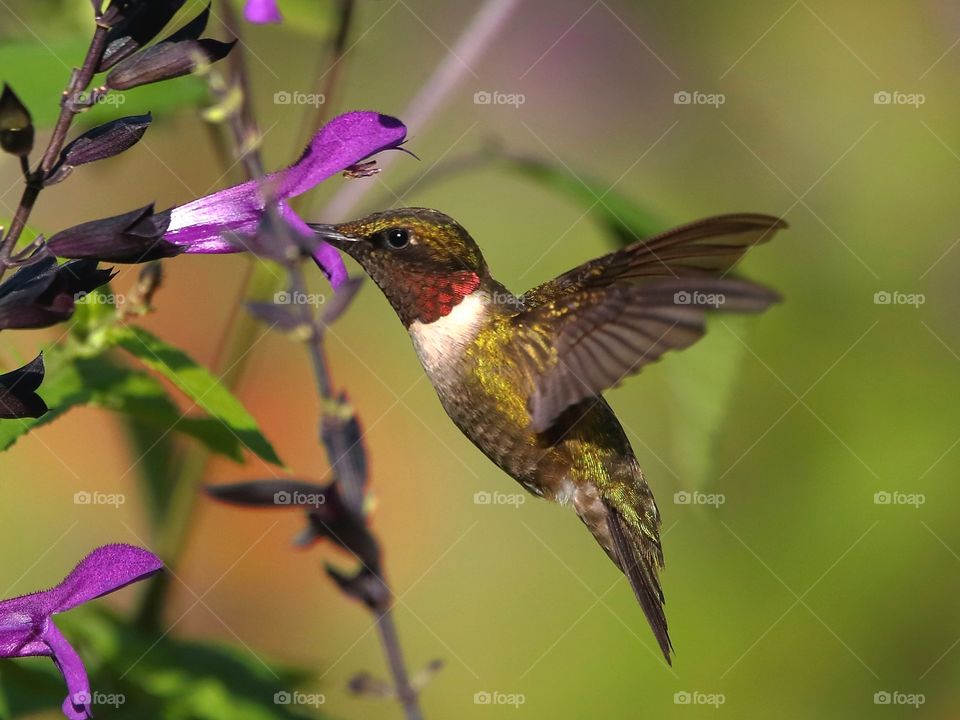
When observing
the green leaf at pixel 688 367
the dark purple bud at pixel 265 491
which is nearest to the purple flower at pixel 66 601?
the dark purple bud at pixel 265 491

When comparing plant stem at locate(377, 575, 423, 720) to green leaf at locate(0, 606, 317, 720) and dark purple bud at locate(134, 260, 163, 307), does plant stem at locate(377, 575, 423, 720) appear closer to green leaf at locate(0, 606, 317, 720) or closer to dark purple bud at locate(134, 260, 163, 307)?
green leaf at locate(0, 606, 317, 720)

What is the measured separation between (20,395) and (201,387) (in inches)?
14.9

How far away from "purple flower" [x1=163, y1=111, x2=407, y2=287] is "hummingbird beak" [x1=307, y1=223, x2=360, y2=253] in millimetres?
221

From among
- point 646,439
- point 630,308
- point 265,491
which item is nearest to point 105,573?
point 265,491

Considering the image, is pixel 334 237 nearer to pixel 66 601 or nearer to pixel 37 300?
pixel 37 300

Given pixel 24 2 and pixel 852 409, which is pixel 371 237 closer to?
pixel 24 2

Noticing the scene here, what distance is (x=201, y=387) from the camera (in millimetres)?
1641

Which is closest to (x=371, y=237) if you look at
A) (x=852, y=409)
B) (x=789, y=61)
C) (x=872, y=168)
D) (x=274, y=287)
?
(x=274, y=287)

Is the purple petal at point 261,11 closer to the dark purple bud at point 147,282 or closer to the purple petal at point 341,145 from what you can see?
the purple petal at point 341,145

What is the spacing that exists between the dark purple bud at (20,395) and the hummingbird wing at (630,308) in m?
0.78

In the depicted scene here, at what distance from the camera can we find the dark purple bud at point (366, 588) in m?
1.40

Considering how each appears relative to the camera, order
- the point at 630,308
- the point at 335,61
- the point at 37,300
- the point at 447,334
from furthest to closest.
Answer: the point at 335,61 → the point at 447,334 → the point at 630,308 → the point at 37,300

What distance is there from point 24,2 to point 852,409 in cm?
312

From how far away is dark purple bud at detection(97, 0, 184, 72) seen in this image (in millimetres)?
1339
